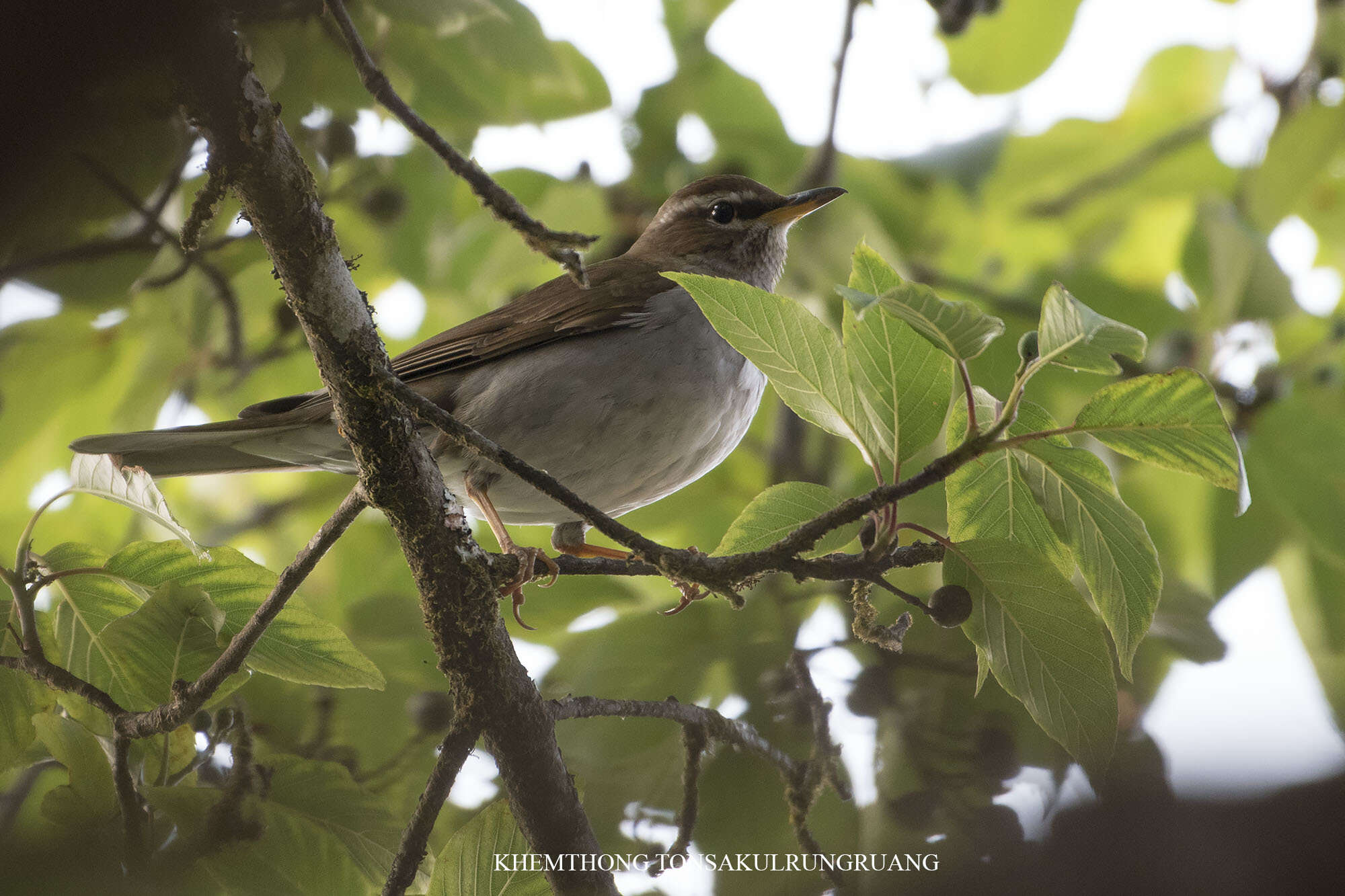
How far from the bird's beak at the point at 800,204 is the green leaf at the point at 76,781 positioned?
14.0 ft

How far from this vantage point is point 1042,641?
2.53 m

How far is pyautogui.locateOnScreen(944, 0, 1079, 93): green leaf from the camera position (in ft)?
20.0

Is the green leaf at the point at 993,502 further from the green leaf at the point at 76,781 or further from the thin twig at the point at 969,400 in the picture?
the green leaf at the point at 76,781

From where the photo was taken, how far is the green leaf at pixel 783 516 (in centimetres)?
264

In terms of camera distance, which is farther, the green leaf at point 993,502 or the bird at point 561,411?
the bird at point 561,411

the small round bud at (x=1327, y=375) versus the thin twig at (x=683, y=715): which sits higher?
the small round bud at (x=1327, y=375)

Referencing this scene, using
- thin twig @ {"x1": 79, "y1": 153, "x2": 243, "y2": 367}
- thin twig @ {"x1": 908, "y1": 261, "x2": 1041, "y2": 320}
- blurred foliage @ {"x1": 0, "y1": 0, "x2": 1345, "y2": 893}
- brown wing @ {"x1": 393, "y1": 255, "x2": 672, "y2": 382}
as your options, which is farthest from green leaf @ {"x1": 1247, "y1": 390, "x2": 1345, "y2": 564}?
thin twig @ {"x1": 79, "y1": 153, "x2": 243, "y2": 367}

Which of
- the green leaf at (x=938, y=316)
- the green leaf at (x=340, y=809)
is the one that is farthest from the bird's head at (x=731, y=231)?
the green leaf at (x=938, y=316)

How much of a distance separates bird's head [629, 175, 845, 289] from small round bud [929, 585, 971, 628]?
372cm

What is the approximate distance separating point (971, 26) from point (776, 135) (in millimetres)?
1563

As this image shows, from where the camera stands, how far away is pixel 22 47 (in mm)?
1160

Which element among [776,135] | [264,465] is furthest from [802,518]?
[776,135]

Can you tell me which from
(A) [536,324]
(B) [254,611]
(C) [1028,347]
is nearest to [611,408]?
(A) [536,324]

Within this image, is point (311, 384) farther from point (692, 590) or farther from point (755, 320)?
point (755, 320)
